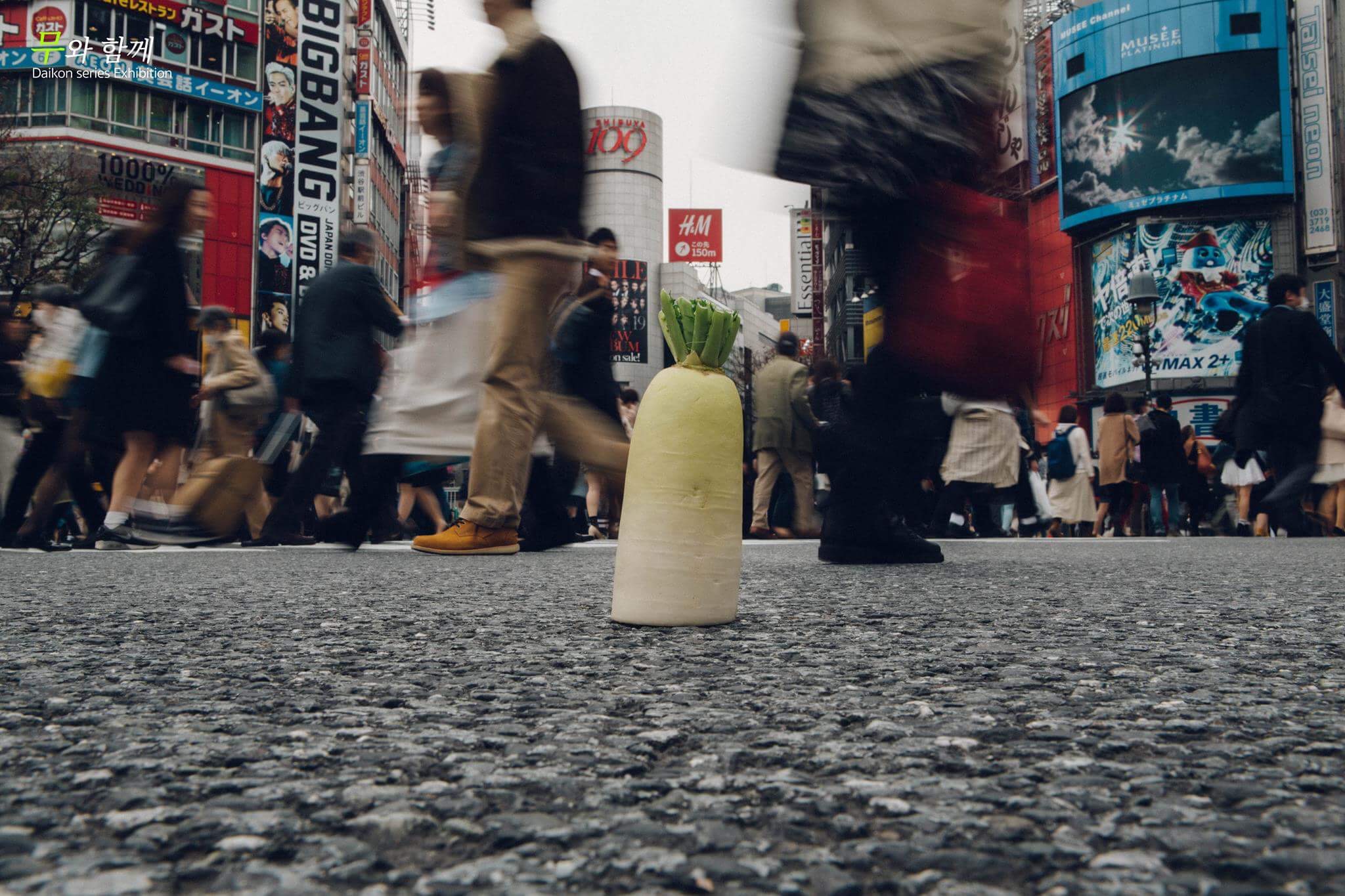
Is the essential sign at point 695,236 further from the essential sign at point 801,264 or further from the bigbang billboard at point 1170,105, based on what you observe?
the bigbang billboard at point 1170,105

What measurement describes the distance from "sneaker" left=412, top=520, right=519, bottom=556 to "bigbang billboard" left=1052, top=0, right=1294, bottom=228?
33009mm

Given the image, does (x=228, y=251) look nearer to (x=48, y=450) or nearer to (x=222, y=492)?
(x=48, y=450)

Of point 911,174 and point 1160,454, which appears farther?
point 1160,454

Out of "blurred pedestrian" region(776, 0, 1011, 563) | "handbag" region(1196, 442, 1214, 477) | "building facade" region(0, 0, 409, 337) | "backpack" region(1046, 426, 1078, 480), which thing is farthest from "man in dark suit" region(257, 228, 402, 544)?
"building facade" region(0, 0, 409, 337)

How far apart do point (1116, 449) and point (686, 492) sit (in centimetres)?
1126

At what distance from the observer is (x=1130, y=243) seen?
114 ft

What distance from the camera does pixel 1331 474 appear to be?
905 centimetres

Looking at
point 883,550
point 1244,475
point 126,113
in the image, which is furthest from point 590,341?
point 126,113

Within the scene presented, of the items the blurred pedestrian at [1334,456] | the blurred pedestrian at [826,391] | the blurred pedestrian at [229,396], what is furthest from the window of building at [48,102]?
the blurred pedestrian at [1334,456]

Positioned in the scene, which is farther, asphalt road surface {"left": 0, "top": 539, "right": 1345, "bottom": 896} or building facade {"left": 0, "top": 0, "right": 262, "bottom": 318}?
building facade {"left": 0, "top": 0, "right": 262, "bottom": 318}

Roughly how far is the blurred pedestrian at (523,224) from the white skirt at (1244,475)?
987 cm

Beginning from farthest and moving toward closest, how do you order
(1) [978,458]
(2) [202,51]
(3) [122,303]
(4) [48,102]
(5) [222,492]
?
1. (2) [202,51]
2. (4) [48,102]
3. (1) [978,458]
4. (3) [122,303]
5. (5) [222,492]

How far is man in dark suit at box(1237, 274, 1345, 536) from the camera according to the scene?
7324mm

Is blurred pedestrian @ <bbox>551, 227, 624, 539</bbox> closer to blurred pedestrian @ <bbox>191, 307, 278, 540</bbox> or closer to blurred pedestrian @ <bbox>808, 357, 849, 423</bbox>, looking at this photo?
blurred pedestrian @ <bbox>191, 307, 278, 540</bbox>
